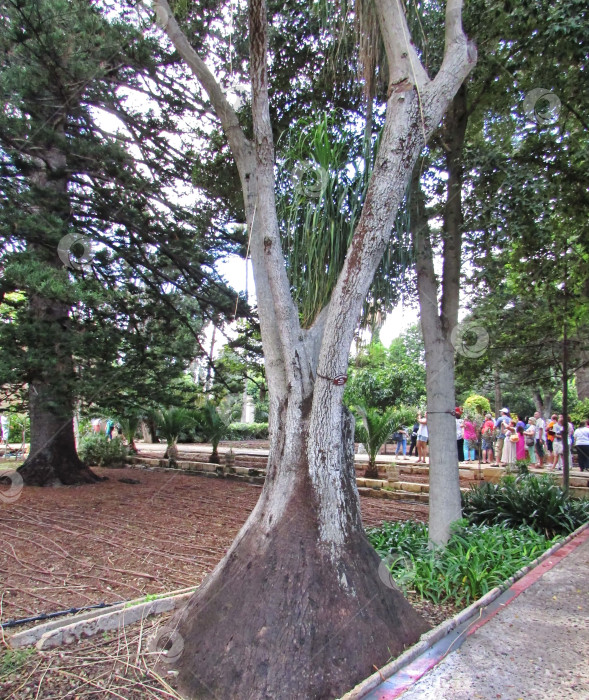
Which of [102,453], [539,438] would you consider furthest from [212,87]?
[539,438]

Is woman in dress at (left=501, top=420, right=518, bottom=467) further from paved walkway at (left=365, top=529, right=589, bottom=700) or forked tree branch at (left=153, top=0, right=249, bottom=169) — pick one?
forked tree branch at (left=153, top=0, right=249, bottom=169)

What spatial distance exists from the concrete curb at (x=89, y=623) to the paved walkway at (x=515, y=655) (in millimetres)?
1636

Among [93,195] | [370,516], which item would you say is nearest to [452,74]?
[370,516]

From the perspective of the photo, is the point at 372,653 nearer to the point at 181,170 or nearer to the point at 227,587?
the point at 227,587

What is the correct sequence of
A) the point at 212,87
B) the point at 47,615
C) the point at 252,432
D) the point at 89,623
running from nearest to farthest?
the point at 89,623 < the point at 47,615 < the point at 212,87 < the point at 252,432

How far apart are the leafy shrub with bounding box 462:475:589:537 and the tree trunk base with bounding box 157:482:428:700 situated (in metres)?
3.36

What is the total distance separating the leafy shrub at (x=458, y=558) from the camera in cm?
386

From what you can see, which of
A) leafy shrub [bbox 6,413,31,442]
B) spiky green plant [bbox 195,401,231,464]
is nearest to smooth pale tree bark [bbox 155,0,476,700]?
spiky green plant [bbox 195,401,231,464]

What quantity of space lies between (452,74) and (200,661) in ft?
12.5

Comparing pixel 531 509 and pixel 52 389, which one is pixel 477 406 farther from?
pixel 52 389

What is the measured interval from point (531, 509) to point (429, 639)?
3.72m

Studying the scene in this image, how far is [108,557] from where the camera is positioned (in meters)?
4.96

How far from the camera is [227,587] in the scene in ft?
9.52

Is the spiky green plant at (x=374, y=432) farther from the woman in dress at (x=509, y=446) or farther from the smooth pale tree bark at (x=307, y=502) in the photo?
the smooth pale tree bark at (x=307, y=502)
